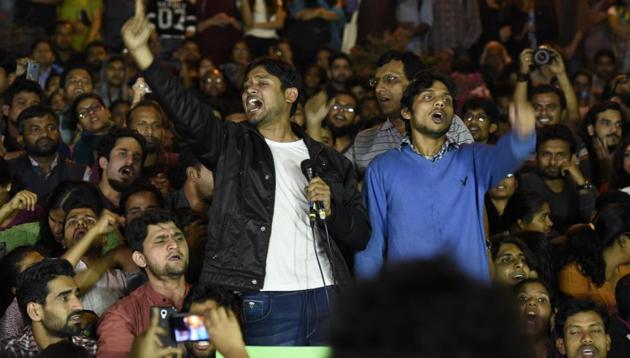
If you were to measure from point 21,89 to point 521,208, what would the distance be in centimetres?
409

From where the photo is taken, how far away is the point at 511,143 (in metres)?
4.90

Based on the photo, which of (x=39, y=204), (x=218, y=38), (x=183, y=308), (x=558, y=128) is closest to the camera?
(x=183, y=308)

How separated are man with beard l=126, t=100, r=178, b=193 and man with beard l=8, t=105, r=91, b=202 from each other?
0.46m

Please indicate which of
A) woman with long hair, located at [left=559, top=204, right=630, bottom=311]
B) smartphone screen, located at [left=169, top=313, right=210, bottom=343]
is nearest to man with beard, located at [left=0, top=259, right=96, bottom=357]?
smartphone screen, located at [left=169, top=313, right=210, bottom=343]

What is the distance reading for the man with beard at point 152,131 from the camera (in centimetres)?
865

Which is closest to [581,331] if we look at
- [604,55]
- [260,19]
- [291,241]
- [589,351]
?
[589,351]

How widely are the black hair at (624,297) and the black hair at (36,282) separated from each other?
310 centimetres

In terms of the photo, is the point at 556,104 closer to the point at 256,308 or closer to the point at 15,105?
the point at 15,105

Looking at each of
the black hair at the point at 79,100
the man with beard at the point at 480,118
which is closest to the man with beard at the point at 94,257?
the black hair at the point at 79,100

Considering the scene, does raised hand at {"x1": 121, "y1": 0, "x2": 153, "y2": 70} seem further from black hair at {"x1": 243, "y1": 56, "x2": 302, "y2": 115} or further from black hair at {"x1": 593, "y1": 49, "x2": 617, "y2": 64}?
black hair at {"x1": 593, "y1": 49, "x2": 617, "y2": 64}

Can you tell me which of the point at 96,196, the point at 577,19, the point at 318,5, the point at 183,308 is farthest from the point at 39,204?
the point at 577,19

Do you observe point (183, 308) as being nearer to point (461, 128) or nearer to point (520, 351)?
point (461, 128)

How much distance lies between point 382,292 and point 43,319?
13.1ft

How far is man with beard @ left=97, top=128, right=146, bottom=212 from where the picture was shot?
7.92 m
